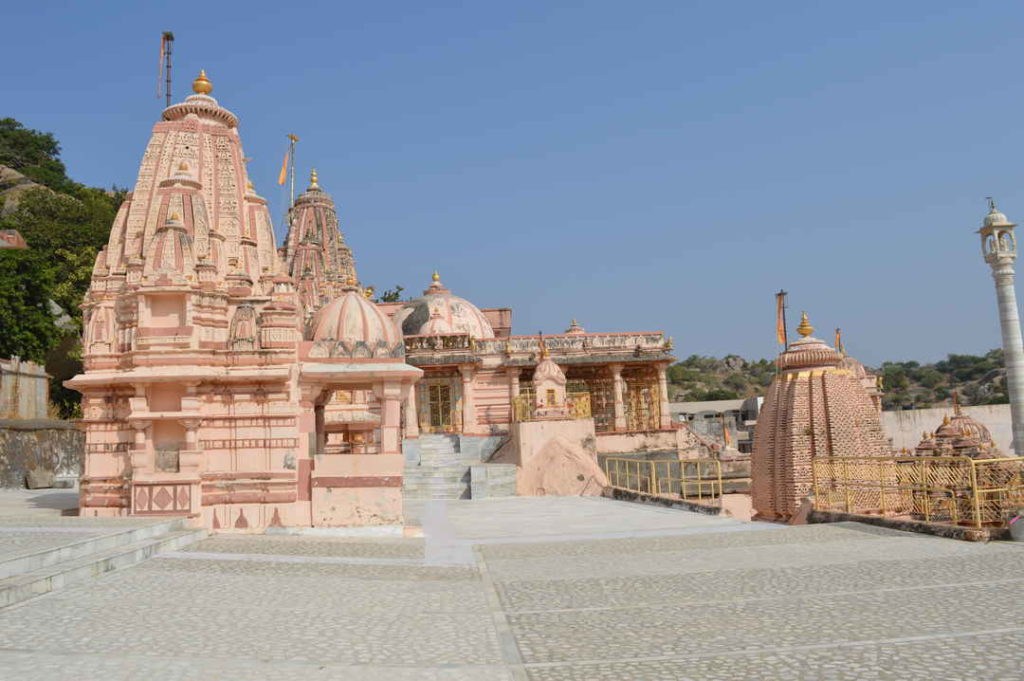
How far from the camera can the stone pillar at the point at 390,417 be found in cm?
1415

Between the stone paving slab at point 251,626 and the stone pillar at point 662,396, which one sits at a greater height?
the stone pillar at point 662,396

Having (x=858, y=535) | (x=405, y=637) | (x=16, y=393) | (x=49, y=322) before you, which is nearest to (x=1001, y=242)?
(x=858, y=535)

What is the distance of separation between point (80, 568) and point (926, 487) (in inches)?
428

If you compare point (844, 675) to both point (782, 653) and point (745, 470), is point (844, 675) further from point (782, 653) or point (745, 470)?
point (745, 470)

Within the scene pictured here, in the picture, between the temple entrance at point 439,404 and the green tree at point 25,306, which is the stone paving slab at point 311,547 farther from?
the green tree at point 25,306

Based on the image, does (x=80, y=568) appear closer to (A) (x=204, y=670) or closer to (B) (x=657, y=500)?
(A) (x=204, y=670)

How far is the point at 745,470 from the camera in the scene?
3400 cm

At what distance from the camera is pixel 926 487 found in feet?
37.2

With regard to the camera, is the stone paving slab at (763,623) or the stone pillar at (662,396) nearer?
the stone paving slab at (763,623)

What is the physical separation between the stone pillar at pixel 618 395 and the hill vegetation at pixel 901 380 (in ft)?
166

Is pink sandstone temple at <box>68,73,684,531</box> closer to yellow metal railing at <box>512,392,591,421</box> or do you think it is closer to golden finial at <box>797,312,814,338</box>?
golden finial at <box>797,312,814,338</box>

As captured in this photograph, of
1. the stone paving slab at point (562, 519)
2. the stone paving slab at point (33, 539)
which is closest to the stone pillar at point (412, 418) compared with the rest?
the stone paving slab at point (562, 519)

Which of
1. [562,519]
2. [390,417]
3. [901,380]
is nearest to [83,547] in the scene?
[390,417]

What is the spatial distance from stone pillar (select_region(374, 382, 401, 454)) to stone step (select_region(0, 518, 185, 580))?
364cm
